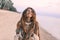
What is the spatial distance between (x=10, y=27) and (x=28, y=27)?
0.68m

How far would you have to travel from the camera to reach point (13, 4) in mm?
3195

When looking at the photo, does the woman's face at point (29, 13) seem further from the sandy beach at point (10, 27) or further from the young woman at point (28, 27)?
the sandy beach at point (10, 27)

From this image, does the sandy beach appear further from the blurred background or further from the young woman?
the young woman

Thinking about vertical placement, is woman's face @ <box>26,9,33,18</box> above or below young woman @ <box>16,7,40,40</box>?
above

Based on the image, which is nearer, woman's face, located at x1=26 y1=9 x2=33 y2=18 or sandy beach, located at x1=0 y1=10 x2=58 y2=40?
woman's face, located at x1=26 y1=9 x2=33 y2=18

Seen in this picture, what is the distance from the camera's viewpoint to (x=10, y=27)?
10.4 feet

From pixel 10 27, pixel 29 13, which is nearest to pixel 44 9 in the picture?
pixel 10 27

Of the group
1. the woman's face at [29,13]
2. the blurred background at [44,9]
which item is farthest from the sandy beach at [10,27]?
the woman's face at [29,13]

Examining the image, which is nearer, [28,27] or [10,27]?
[28,27]

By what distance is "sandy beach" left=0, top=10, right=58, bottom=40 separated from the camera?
314cm

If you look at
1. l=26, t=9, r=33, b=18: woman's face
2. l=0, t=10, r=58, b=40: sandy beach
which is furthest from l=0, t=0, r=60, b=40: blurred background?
l=26, t=9, r=33, b=18: woman's face

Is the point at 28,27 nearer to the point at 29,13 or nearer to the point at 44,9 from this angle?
the point at 29,13

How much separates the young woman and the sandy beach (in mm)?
584

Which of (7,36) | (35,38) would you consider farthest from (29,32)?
(7,36)
